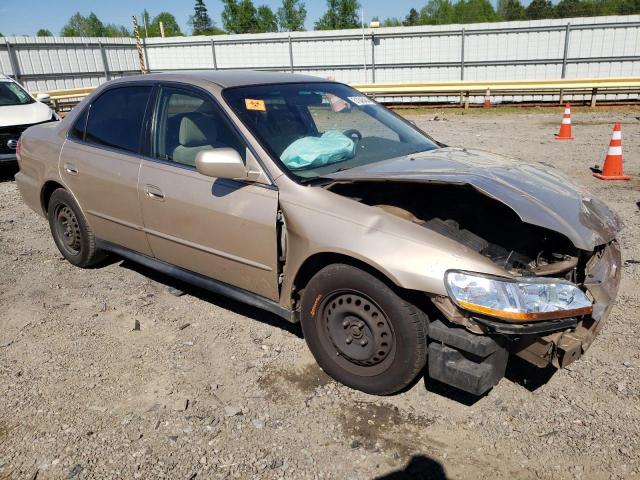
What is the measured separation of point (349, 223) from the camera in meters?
2.79

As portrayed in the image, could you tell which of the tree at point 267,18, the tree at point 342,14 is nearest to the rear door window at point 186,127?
the tree at point 342,14

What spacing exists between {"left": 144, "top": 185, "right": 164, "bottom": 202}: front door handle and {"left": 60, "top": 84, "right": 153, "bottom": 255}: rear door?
14 cm

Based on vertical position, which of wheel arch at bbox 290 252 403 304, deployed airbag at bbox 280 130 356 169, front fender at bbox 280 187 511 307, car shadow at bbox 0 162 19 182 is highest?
deployed airbag at bbox 280 130 356 169

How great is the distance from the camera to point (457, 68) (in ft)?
65.6

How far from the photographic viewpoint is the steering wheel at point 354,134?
3732mm

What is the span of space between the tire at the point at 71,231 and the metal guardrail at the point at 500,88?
46.2 feet

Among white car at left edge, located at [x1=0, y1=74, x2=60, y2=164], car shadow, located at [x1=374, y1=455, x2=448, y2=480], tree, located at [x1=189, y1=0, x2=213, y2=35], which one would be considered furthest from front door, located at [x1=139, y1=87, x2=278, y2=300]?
tree, located at [x1=189, y1=0, x2=213, y2=35]

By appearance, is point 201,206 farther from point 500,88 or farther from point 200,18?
point 200,18

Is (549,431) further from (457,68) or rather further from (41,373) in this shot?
(457,68)

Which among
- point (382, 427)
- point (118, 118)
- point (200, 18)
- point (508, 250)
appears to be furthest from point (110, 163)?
point (200, 18)

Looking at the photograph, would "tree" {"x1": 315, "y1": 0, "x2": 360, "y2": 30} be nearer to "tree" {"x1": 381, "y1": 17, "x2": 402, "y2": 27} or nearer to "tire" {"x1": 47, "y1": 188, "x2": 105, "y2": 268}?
"tree" {"x1": 381, "y1": 17, "x2": 402, "y2": 27}

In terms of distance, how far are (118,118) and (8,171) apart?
745cm

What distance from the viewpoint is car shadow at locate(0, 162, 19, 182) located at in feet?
29.6

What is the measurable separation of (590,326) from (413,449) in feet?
3.54
